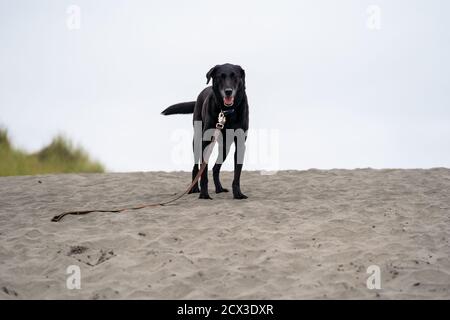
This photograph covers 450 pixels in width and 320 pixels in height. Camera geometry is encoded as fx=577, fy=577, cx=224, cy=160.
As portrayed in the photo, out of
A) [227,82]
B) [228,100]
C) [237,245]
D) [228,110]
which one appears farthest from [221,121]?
[237,245]

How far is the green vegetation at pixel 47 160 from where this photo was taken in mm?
12172

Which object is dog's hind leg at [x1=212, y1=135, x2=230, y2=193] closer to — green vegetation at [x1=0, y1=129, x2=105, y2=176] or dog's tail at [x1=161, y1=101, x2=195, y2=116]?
dog's tail at [x1=161, y1=101, x2=195, y2=116]

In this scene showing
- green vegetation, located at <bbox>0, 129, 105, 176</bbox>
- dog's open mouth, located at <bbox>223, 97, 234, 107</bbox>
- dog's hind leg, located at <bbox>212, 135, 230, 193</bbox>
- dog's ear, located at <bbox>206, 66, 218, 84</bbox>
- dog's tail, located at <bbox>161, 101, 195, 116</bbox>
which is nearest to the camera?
dog's open mouth, located at <bbox>223, 97, 234, 107</bbox>

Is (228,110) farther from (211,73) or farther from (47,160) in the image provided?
(47,160)

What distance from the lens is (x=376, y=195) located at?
7.98 meters

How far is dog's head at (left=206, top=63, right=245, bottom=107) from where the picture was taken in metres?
6.88

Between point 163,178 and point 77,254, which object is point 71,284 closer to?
point 77,254

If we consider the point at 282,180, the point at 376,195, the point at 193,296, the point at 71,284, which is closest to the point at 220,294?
the point at 193,296

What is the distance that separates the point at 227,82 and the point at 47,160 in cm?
701

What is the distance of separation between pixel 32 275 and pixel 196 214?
2.10m

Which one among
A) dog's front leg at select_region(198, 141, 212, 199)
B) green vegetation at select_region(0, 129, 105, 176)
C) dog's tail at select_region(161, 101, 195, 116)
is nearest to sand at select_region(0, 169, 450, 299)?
dog's front leg at select_region(198, 141, 212, 199)

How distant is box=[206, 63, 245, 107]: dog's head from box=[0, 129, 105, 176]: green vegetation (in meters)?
6.03

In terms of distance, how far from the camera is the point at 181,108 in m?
8.43

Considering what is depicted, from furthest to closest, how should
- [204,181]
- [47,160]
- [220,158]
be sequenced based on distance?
1. [47,160]
2. [220,158]
3. [204,181]
